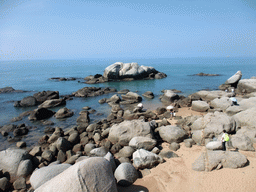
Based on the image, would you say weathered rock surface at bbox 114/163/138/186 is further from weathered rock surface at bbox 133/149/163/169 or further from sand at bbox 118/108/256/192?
weathered rock surface at bbox 133/149/163/169

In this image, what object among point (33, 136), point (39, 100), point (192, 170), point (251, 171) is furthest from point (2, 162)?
→ point (39, 100)

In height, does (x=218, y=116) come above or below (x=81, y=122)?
above

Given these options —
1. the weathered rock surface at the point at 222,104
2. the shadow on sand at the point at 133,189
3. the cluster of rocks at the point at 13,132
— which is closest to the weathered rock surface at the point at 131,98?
the weathered rock surface at the point at 222,104

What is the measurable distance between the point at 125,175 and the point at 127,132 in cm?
453

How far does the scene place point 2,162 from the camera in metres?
10.9

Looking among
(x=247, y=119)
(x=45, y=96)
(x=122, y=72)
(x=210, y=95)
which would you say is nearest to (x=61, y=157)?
(x=247, y=119)

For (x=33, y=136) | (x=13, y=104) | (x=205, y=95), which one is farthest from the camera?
(x=13, y=104)

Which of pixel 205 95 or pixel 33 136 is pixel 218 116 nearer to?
pixel 205 95

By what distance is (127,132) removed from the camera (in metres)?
13.2

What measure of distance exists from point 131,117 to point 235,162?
1185cm

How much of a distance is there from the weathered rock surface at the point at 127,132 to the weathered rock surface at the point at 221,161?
406 cm

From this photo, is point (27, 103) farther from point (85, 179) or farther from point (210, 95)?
point (210, 95)

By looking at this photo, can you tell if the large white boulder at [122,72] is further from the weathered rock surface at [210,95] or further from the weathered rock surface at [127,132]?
the weathered rock surface at [127,132]

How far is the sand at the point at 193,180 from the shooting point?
8.20 m
